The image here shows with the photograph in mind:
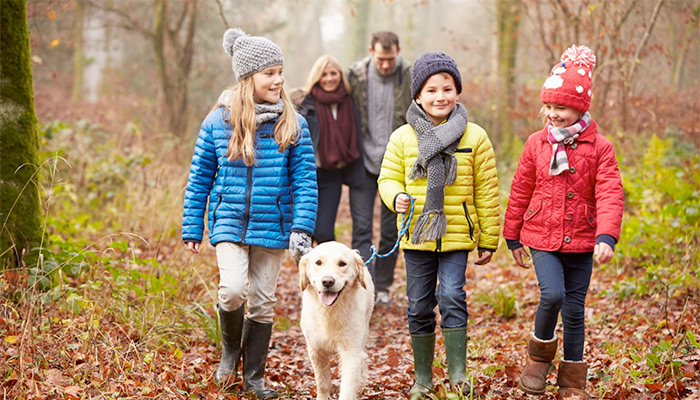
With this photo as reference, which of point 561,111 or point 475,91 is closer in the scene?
point 561,111

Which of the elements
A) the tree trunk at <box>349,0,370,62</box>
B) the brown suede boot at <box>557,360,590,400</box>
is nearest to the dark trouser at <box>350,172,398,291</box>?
the brown suede boot at <box>557,360,590,400</box>

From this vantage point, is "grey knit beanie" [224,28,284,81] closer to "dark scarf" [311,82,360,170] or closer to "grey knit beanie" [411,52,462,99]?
"grey knit beanie" [411,52,462,99]

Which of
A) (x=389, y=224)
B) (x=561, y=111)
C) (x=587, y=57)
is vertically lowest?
(x=389, y=224)

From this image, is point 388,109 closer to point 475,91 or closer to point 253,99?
point 253,99

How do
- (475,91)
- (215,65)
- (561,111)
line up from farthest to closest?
(215,65) < (475,91) < (561,111)

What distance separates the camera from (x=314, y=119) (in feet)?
21.0

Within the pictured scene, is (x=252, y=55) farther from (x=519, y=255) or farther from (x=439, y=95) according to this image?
(x=519, y=255)

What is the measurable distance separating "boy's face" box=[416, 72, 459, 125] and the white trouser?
1.43 m

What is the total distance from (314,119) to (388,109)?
0.78 metres

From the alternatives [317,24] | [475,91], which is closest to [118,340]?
[475,91]

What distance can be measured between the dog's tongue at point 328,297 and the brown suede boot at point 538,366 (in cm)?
135

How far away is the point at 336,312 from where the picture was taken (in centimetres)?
390

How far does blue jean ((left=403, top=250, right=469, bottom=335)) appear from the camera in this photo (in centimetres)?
405

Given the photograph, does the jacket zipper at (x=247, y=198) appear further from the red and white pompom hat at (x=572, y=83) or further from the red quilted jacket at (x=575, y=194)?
the red and white pompom hat at (x=572, y=83)
